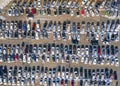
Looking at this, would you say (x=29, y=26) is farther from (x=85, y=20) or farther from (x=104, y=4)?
(x=104, y=4)

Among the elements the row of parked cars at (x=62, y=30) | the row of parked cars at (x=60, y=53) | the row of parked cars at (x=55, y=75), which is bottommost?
the row of parked cars at (x=55, y=75)

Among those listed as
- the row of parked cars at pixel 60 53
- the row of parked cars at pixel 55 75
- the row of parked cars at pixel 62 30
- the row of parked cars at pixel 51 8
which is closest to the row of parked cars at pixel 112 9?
the row of parked cars at pixel 62 30

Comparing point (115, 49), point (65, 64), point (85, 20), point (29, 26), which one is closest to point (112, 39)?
point (115, 49)

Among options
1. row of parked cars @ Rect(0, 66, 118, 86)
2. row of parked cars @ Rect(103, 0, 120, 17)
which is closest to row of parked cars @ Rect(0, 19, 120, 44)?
row of parked cars @ Rect(103, 0, 120, 17)

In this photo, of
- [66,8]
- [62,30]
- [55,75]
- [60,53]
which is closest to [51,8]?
[66,8]

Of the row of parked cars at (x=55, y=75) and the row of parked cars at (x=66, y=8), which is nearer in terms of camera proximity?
the row of parked cars at (x=55, y=75)

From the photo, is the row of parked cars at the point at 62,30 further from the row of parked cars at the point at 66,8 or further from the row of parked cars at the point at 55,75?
the row of parked cars at the point at 55,75

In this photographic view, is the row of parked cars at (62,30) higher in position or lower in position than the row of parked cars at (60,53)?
higher

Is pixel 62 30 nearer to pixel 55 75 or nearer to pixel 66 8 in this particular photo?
pixel 66 8
